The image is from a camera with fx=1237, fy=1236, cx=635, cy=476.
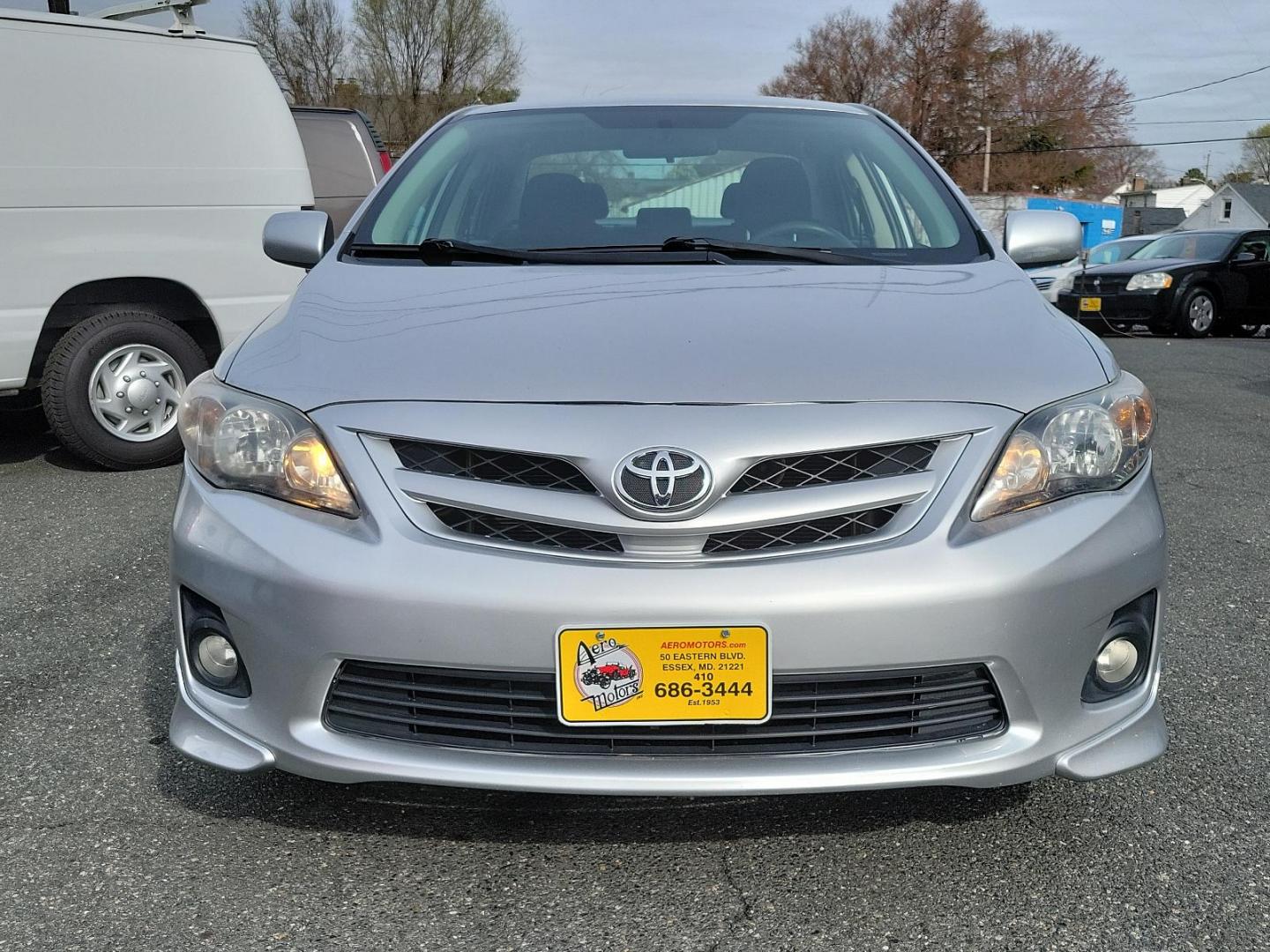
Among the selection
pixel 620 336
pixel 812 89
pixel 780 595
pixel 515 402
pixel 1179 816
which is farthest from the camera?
pixel 812 89

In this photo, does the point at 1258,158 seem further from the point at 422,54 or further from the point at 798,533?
the point at 798,533

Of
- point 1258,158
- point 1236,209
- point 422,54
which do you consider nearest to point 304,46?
point 422,54

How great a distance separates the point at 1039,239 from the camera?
316 centimetres

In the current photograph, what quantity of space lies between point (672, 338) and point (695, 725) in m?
0.70

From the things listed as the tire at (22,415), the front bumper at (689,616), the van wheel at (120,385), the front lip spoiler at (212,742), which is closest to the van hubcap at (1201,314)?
the van wheel at (120,385)

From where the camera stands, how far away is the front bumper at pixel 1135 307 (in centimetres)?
1361

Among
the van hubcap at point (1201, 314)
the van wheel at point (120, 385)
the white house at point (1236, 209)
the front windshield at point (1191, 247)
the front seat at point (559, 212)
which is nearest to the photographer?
the front seat at point (559, 212)

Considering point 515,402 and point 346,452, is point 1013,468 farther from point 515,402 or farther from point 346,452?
point 346,452

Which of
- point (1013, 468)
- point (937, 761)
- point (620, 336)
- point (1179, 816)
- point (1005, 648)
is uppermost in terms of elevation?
point (620, 336)

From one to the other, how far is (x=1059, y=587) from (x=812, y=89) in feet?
212

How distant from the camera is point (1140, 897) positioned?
212cm

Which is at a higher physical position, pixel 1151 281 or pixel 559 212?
pixel 559 212

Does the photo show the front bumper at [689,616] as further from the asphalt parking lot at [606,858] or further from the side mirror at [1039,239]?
the side mirror at [1039,239]

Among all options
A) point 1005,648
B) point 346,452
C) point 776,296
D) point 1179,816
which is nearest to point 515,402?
point 346,452
